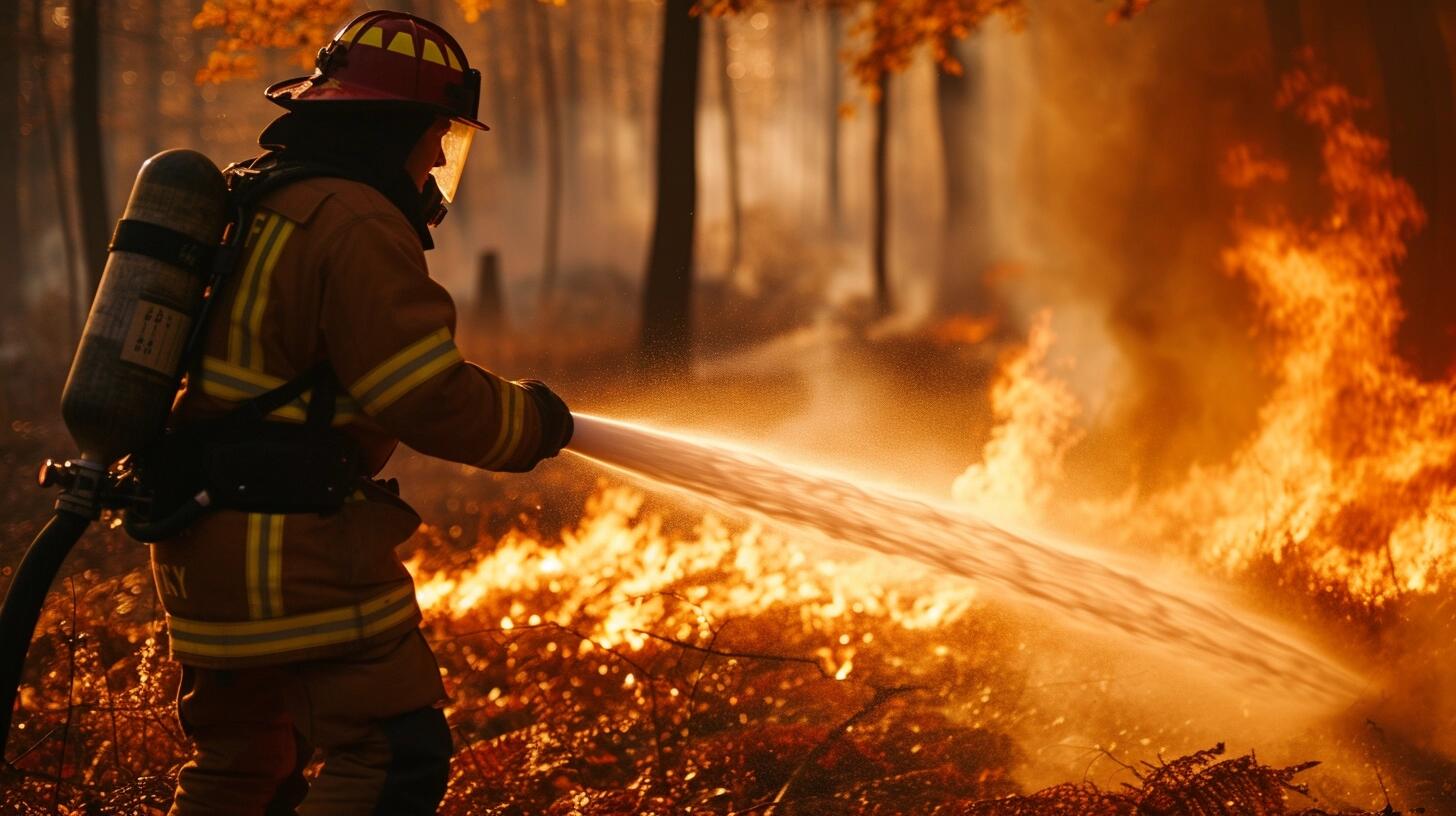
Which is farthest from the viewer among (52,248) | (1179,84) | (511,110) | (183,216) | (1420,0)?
(511,110)

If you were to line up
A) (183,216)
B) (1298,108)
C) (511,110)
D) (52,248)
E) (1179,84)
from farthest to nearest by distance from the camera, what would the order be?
Answer: (511,110) < (52,248) < (1179,84) < (1298,108) < (183,216)

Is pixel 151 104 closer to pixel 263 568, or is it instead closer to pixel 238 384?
pixel 238 384

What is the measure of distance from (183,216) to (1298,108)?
22.1ft

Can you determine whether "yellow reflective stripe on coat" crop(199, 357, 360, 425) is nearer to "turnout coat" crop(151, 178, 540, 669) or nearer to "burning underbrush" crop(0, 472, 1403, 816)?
"turnout coat" crop(151, 178, 540, 669)

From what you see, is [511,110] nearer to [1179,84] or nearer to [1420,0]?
[1179,84]

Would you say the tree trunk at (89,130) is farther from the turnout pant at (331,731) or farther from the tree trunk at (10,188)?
the turnout pant at (331,731)

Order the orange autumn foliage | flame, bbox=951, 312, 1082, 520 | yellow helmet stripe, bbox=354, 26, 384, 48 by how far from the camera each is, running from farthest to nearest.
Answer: the orange autumn foliage → flame, bbox=951, 312, 1082, 520 → yellow helmet stripe, bbox=354, 26, 384, 48

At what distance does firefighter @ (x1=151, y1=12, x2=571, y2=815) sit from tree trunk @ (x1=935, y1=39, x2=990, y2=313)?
14140 millimetres

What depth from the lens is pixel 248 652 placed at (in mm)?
2496

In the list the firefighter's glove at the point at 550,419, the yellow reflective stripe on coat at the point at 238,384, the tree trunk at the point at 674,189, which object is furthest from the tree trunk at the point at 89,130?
the firefighter's glove at the point at 550,419

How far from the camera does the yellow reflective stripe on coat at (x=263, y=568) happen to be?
2.48m

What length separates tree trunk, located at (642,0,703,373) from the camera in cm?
886

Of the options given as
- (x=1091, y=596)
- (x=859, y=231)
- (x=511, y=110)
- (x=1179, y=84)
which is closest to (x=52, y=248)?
(x=511, y=110)

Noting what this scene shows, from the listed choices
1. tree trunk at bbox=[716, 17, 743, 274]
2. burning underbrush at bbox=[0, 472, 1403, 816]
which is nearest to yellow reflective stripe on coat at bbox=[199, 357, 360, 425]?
burning underbrush at bbox=[0, 472, 1403, 816]
